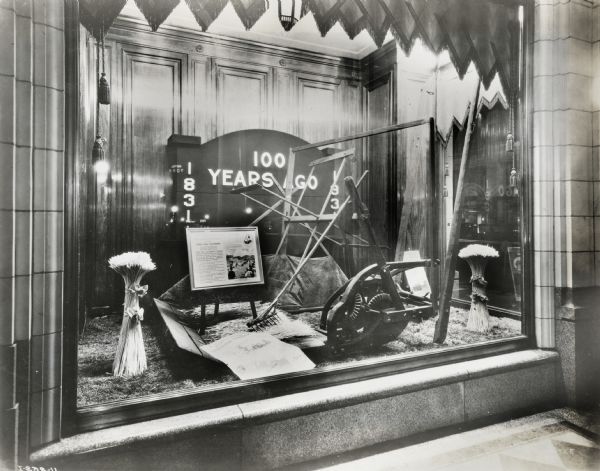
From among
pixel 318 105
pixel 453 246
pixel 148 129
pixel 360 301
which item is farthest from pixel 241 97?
pixel 453 246

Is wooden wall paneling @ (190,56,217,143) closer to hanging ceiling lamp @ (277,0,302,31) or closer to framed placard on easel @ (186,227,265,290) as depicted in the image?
framed placard on easel @ (186,227,265,290)

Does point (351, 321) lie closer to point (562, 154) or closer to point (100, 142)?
point (562, 154)

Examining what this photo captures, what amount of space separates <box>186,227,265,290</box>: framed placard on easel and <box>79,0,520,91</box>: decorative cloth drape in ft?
5.55

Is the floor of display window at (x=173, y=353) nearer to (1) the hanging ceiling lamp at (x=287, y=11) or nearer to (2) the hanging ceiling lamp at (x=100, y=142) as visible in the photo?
(2) the hanging ceiling lamp at (x=100, y=142)

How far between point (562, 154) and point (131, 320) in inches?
151

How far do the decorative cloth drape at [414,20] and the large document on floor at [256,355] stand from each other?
7.58ft

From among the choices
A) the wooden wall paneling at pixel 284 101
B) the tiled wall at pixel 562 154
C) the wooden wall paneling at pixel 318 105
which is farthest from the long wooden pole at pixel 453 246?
the wooden wall paneling at pixel 284 101

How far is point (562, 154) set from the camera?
3.57 meters

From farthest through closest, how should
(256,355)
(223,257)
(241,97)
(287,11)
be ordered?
(241,97) < (223,257) < (287,11) < (256,355)

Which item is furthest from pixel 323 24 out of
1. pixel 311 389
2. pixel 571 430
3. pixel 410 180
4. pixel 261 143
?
pixel 571 430

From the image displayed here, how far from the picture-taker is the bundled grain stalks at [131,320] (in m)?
2.80

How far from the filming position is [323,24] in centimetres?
300

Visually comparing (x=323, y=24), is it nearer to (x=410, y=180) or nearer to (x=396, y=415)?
(x=410, y=180)

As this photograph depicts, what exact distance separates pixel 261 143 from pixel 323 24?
5.60 ft
